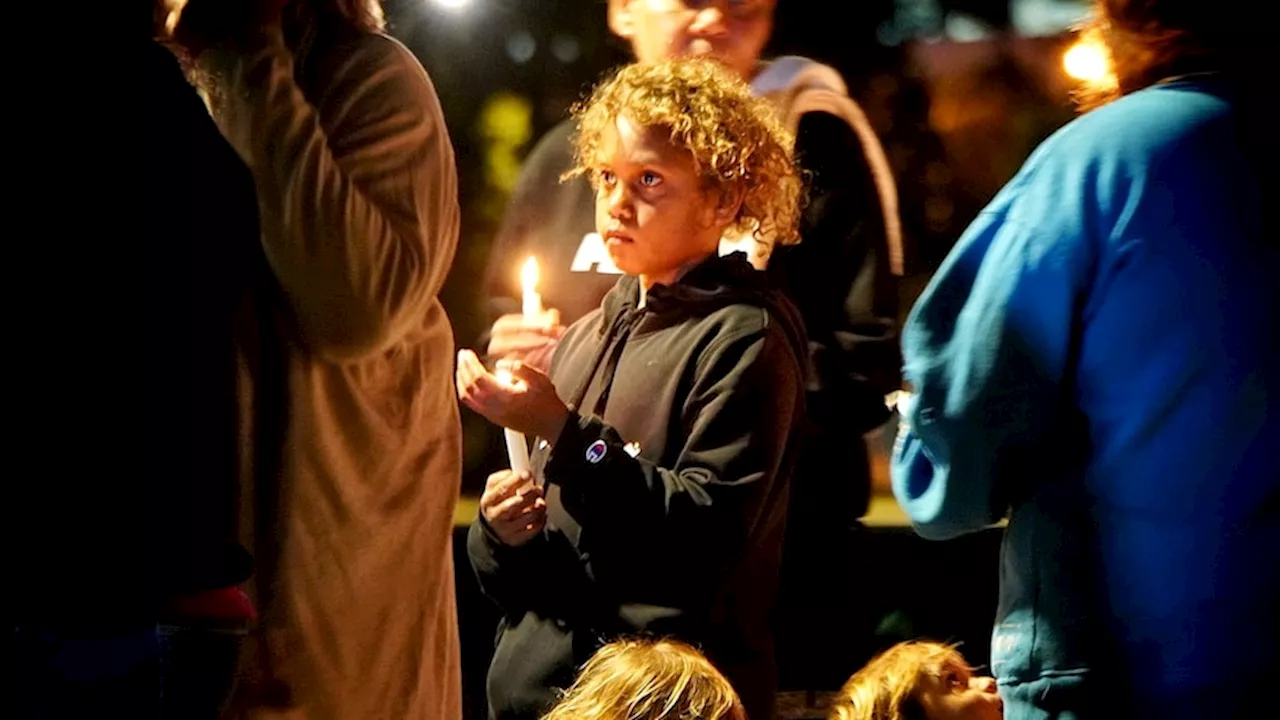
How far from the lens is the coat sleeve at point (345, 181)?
7.55ft

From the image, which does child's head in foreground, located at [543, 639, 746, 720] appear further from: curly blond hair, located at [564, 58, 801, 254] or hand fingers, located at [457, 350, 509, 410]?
curly blond hair, located at [564, 58, 801, 254]

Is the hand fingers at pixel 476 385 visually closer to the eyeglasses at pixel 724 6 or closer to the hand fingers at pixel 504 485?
the hand fingers at pixel 504 485

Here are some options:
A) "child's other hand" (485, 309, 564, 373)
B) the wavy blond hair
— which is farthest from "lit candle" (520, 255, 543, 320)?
the wavy blond hair

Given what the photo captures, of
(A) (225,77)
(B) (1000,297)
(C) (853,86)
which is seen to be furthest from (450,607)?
(C) (853,86)

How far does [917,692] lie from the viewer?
2.46m

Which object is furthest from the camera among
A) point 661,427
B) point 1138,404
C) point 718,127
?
point 718,127

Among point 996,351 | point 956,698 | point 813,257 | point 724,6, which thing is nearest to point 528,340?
point 813,257

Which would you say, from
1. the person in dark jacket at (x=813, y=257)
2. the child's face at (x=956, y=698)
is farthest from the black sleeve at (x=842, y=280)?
the child's face at (x=956, y=698)

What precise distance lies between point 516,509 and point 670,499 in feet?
0.76

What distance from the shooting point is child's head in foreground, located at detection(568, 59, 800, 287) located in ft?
8.30

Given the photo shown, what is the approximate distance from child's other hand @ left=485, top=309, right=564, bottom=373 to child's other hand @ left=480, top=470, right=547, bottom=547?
0.33 metres

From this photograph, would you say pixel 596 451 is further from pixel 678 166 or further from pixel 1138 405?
pixel 1138 405

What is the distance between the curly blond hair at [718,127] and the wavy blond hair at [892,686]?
660mm

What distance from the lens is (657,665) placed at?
222cm
